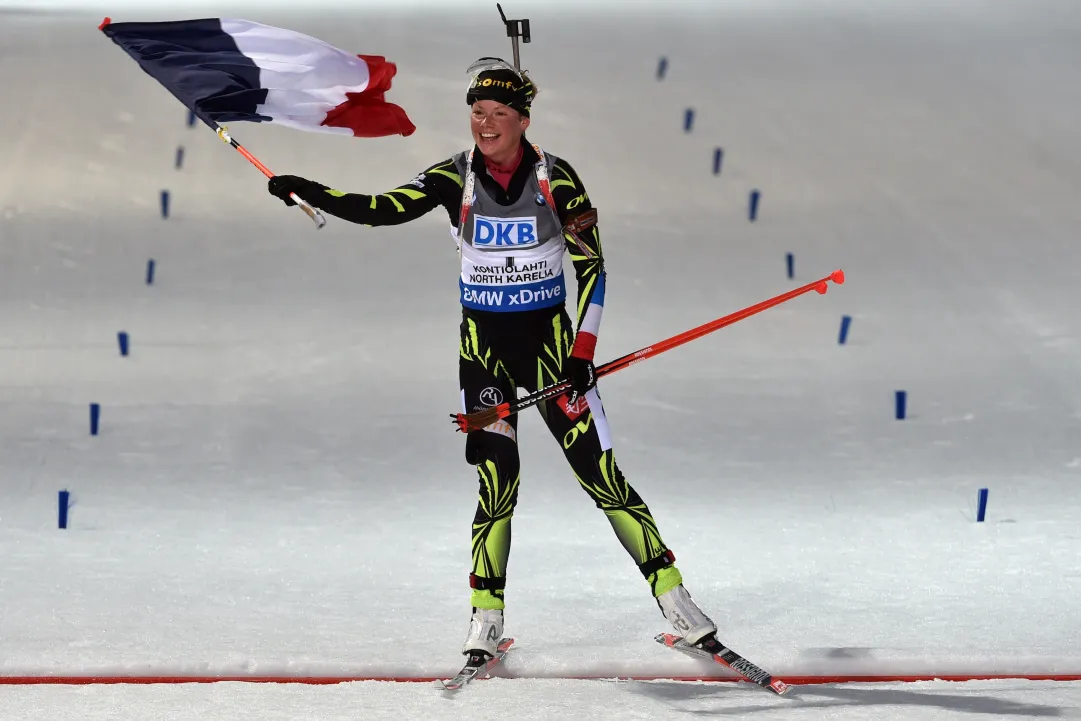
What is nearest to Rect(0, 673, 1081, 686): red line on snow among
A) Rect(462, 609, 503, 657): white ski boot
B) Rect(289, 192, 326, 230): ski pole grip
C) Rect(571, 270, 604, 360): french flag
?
Rect(462, 609, 503, 657): white ski boot

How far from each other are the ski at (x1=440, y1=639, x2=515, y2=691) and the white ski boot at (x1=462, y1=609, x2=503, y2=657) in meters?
0.03

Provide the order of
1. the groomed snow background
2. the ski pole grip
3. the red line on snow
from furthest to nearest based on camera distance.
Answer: the groomed snow background, the red line on snow, the ski pole grip

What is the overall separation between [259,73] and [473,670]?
2378 mm

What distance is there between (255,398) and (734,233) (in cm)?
549

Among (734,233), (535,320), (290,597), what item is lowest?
(290,597)

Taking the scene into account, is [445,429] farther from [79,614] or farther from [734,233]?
[734,233]

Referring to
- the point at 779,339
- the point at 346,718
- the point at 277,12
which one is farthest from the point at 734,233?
the point at 277,12

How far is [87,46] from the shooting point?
782 inches

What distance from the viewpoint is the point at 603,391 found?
1011 cm

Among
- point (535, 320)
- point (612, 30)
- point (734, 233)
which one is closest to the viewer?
point (535, 320)

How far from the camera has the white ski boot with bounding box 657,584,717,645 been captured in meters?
5.49

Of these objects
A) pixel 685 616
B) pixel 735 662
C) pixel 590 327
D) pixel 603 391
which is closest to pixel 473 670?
pixel 685 616

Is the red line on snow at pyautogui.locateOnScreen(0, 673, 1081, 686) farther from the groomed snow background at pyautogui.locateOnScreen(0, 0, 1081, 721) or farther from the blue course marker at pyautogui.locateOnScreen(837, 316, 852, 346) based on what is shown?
the blue course marker at pyautogui.locateOnScreen(837, 316, 852, 346)

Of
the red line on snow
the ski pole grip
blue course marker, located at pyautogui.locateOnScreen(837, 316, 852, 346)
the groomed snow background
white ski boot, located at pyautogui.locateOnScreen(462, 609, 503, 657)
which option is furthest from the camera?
blue course marker, located at pyautogui.locateOnScreen(837, 316, 852, 346)
